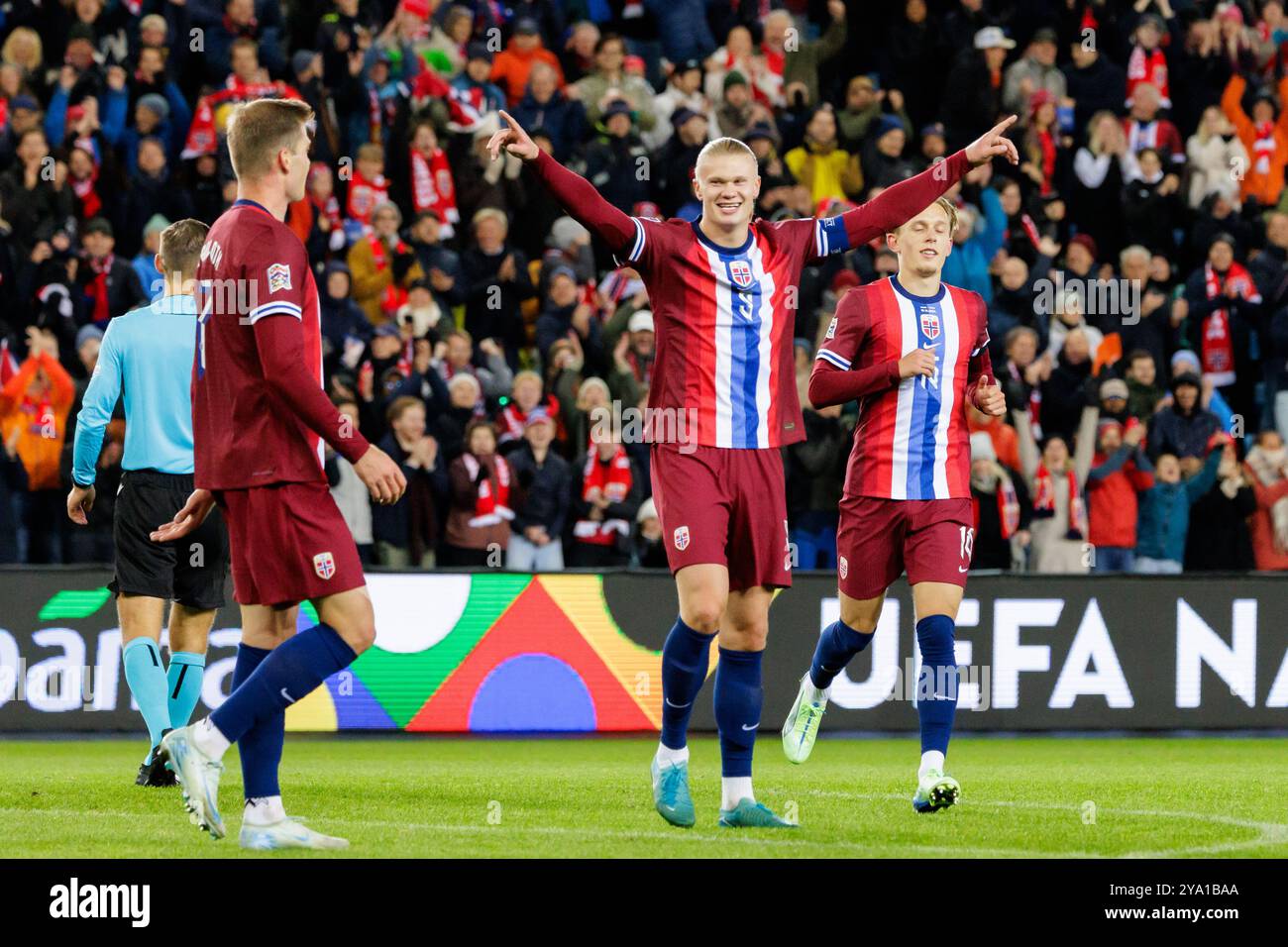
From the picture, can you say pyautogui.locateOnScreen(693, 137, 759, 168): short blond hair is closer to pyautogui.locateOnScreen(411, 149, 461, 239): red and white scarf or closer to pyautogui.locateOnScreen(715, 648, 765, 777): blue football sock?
pyautogui.locateOnScreen(715, 648, 765, 777): blue football sock

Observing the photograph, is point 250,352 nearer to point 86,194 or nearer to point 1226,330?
point 86,194

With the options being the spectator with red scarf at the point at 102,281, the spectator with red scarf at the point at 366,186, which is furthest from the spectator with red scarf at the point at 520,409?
the spectator with red scarf at the point at 102,281

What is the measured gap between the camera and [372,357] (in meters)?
13.0

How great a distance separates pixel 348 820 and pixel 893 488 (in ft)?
8.24

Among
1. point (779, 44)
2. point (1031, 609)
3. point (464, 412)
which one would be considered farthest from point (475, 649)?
point (779, 44)

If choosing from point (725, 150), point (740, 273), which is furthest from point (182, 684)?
point (725, 150)

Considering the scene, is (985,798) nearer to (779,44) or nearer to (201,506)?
(201,506)

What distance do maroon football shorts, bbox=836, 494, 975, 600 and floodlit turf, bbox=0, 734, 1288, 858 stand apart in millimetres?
925

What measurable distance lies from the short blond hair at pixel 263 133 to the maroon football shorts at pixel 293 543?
1058 mm

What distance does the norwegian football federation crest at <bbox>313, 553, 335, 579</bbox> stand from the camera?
593cm

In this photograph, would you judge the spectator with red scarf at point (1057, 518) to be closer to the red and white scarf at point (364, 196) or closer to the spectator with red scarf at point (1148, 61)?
the spectator with red scarf at point (1148, 61)

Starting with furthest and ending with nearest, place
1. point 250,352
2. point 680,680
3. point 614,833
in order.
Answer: point 680,680 < point 614,833 < point 250,352

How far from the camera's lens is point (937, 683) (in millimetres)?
7355

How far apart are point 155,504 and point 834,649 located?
2.99 metres
